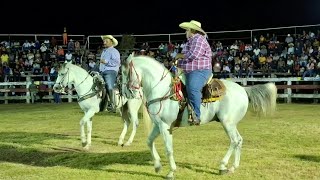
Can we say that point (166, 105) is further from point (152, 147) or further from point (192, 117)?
point (152, 147)

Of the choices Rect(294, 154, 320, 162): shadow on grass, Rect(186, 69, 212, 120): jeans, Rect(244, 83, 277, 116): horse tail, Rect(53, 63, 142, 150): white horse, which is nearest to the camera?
Rect(186, 69, 212, 120): jeans

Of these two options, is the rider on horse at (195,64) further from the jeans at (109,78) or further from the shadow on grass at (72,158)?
the jeans at (109,78)

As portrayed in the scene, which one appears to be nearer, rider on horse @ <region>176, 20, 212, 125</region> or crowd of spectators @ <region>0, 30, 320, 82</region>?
rider on horse @ <region>176, 20, 212, 125</region>

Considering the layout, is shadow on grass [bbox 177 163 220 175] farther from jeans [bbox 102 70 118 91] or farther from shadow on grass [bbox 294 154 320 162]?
jeans [bbox 102 70 118 91]

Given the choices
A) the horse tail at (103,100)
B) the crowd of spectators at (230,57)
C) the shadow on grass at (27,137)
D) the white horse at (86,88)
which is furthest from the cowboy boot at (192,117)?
the crowd of spectators at (230,57)

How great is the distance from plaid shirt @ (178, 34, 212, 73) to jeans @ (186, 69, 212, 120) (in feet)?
0.32

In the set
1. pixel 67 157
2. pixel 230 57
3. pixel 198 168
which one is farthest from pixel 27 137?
pixel 230 57

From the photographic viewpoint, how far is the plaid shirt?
867cm

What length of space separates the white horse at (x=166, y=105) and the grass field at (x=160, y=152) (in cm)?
49

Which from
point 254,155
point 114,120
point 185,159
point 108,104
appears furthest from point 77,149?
point 114,120

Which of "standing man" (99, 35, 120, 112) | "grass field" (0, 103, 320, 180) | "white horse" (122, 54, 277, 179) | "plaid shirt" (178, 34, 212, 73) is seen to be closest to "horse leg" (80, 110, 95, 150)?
"grass field" (0, 103, 320, 180)

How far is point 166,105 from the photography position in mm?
8617

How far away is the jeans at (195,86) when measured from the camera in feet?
28.1

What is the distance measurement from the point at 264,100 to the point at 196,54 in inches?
70.7
